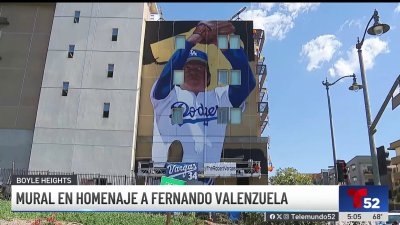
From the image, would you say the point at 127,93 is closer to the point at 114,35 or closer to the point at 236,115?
the point at 114,35

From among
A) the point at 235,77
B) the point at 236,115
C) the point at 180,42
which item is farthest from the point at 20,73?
Result: the point at 236,115

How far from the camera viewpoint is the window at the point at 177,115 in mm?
37562

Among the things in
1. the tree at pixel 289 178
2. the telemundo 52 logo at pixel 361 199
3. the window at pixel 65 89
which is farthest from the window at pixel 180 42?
the telemundo 52 logo at pixel 361 199

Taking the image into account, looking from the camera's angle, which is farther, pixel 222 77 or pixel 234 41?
pixel 234 41

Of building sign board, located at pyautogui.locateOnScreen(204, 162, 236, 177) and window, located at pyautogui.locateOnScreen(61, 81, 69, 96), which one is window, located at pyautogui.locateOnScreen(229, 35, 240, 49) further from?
window, located at pyautogui.locateOnScreen(61, 81, 69, 96)

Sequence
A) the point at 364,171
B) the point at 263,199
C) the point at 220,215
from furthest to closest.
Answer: the point at 364,171, the point at 220,215, the point at 263,199

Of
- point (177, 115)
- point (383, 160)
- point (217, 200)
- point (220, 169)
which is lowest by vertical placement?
point (217, 200)

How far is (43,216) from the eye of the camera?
711 inches

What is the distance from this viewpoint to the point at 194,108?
124 feet

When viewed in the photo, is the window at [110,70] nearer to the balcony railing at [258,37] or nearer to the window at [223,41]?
the window at [223,41]

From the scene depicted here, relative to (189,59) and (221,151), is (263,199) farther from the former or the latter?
(189,59)

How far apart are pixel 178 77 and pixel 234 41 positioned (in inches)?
245

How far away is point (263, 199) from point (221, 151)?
24.4 metres

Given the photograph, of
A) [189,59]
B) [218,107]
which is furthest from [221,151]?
[189,59]
